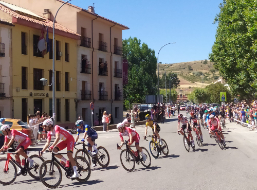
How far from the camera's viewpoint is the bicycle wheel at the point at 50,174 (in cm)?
848

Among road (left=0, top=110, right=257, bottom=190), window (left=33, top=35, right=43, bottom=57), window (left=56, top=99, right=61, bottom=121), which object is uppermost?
window (left=33, top=35, right=43, bottom=57)

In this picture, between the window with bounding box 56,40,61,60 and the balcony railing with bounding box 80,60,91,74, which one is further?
the balcony railing with bounding box 80,60,91,74

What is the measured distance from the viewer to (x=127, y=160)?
10719 mm

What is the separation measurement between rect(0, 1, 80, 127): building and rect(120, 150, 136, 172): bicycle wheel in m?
21.0

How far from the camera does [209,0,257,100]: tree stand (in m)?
27.5

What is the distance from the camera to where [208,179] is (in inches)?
359

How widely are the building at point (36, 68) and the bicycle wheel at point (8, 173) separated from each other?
21594mm

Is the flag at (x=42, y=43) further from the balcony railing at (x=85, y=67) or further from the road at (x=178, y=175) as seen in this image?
the road at (x=178, y=175)

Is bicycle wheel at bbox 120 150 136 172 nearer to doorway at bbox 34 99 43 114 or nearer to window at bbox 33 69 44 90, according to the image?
doorway at bbox 34 99 43 114

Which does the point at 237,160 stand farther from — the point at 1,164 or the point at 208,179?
the point at 1,164

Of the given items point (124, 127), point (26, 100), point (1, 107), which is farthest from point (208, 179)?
point (26, 100)

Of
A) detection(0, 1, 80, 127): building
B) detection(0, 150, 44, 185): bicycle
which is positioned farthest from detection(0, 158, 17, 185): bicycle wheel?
detection(0, 1, 80, 127): building

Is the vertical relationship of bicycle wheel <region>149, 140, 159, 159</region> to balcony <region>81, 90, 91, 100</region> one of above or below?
below

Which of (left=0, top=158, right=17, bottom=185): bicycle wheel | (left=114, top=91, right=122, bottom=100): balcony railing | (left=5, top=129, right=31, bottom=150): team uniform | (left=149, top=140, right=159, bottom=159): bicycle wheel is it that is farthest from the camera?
(left=114, top=91, right=122, bottom=100): balcony railing
